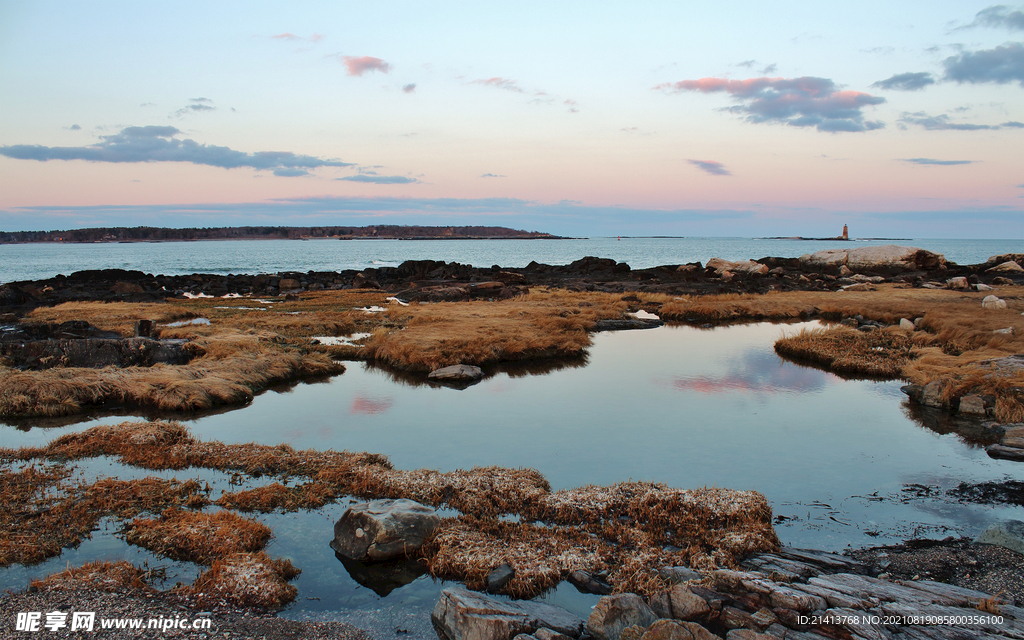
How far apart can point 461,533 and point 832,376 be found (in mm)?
18834

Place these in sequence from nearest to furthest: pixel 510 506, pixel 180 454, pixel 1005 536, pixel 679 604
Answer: pixel 679 604 < pixel 1005 536 < pixel 510 506 < pixel 180 454

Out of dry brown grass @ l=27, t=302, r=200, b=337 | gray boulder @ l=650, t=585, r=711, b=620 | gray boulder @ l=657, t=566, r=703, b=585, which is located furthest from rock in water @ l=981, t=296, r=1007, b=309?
dry brown grass @ l=27, t=302, r=200, b=337

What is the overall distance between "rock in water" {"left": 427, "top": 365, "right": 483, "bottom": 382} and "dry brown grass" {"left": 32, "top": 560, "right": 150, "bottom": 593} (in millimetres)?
13682

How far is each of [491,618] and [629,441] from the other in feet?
28.5

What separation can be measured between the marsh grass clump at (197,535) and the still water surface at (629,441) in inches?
9.6

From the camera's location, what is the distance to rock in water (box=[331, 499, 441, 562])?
28.5 feet

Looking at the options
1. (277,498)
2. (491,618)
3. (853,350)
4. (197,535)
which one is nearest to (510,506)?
(491,618)

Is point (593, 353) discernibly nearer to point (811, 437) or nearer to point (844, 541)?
point (811, 437)

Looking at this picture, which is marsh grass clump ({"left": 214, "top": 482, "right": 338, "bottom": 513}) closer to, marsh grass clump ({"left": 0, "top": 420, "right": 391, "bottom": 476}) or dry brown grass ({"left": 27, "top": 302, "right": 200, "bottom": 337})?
marsh grass clump ({"left": 0, "top": 420, "right": 391, "bottom": 476})

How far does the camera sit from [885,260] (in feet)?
235

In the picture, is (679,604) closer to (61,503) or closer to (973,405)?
(61,503)

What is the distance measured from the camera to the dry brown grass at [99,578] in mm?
7328

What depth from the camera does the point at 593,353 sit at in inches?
1053

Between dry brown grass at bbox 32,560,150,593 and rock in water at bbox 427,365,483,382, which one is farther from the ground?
rock in water at bbox 427,365,483,382
